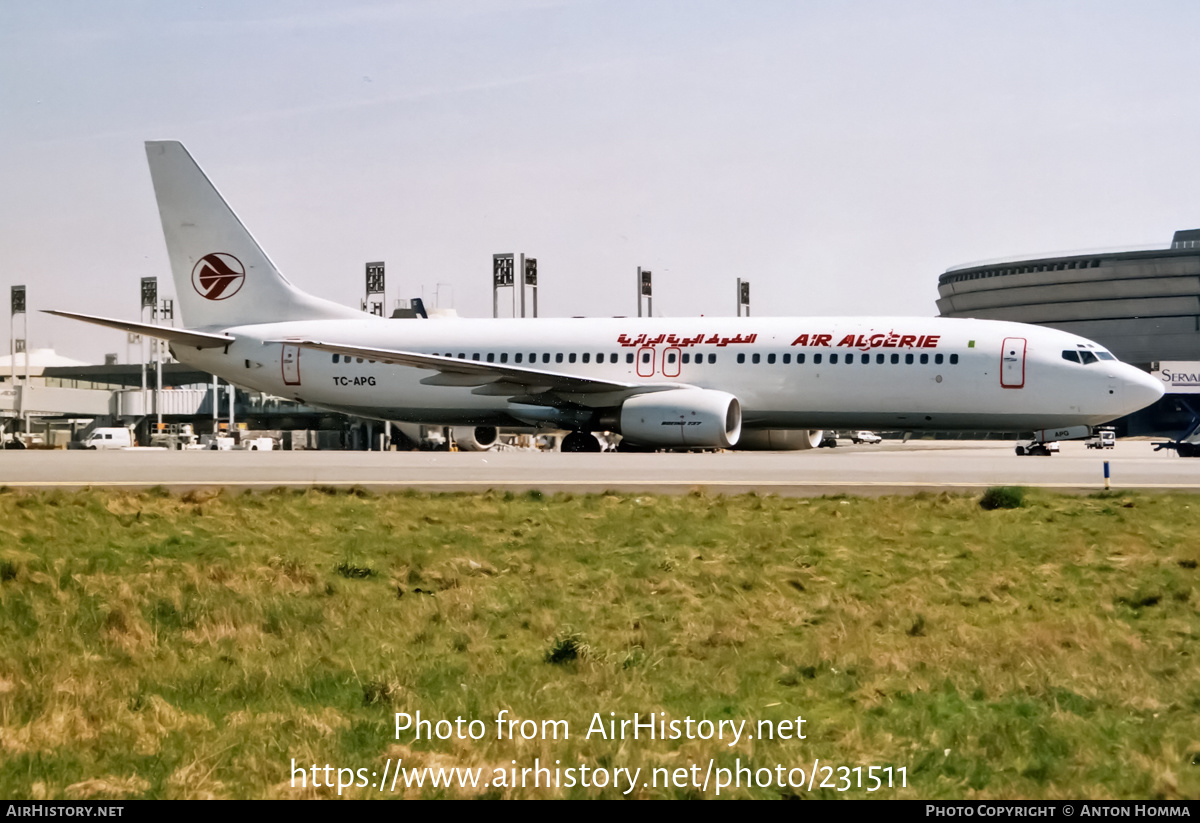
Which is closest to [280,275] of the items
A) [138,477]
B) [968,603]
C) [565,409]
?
[565,409]

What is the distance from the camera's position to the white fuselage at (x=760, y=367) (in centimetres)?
3322

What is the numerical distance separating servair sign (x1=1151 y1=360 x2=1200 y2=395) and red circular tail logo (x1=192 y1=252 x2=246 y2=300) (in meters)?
63.1

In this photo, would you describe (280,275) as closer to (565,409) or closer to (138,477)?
(565,409)

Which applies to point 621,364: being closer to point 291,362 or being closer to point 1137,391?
point 291,362

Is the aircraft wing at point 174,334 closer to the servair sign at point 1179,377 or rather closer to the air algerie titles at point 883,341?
the air algerie titles at point 883,341

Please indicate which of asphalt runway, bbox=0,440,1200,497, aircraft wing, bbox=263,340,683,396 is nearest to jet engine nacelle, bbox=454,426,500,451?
aircraft wing, bbox=263,340,683,396

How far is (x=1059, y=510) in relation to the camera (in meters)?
18.2

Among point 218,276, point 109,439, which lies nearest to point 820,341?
point 218,276

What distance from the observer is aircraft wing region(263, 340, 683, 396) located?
35.2 meters

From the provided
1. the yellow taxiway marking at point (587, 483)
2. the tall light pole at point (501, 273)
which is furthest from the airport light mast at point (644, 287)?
the yellow taxiway marking at point (587, 483)

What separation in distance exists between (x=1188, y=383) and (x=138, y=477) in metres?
74.9

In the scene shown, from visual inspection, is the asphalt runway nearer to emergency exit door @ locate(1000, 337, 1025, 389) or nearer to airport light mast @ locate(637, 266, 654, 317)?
emergency exit door @ locate(1000, 337, 1025, 389)

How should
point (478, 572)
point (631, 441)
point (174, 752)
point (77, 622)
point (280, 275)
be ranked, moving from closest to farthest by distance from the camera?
point (174, 752)
point (77, 622)
point (478, 572)
point (631, 441)
point (280, 275)

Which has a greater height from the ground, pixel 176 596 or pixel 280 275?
pixel 280 275
